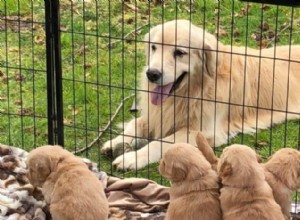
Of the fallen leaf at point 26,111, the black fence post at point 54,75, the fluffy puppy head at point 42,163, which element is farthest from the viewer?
the fallen leaf at point 26,111

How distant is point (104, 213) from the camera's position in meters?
3.90

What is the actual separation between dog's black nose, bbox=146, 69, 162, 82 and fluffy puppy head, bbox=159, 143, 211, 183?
135 cm

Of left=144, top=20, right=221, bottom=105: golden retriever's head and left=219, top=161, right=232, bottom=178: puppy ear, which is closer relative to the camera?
left=219, top=161, right=232, bottom=178: puppy ear

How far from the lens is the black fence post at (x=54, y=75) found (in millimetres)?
4602

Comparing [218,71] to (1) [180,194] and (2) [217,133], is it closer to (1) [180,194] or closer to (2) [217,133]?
(2) [217,133]

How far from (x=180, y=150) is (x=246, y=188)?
35 centimetres

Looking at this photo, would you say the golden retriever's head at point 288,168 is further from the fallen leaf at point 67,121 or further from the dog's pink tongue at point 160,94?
the fallen leaf at point 67,121

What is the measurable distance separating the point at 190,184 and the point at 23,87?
8.44ft

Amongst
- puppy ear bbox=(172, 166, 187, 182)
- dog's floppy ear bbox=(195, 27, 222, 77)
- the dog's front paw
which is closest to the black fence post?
the dog's front paw

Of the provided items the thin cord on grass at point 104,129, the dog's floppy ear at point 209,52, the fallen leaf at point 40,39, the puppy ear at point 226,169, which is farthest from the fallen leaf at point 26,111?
the puppy ear at point 226,169

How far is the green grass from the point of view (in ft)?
17.3

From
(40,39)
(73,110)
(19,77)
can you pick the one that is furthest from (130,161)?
(40,39)

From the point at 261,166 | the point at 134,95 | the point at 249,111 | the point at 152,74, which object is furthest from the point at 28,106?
the point at 261,166

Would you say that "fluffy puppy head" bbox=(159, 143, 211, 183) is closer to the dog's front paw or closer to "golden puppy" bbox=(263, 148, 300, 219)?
"golden puppy" bbox=(263, 148, 300, 219)
